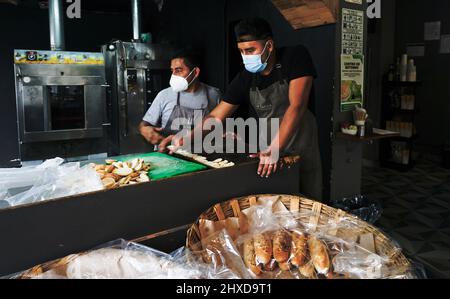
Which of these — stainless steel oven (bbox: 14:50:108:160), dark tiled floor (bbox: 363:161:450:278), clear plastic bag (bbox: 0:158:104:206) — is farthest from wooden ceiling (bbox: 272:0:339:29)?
stainless steel oven (bbox: 14:50:108:160)

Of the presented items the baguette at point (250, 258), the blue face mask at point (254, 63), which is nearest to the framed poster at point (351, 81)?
the blue face mask at point (254, 63)

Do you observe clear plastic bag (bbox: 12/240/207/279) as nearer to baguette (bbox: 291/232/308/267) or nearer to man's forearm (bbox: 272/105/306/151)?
baguette (bbox: 291/232/308/267)

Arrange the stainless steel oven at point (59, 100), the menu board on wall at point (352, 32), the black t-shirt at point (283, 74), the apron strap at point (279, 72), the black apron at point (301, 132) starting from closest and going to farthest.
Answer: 1. the black t-shirt at point (283, 74)
2. the apron strap at point (279, 72)
3. the black apron at point (301, 132)
4. the menu board on wall at point (352, 32)
5. the stainless steel oven at point (59, 100)

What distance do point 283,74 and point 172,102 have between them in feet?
3.73

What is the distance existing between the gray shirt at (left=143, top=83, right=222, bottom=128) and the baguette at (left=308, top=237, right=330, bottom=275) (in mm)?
2097

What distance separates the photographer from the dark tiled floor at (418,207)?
11.3ft

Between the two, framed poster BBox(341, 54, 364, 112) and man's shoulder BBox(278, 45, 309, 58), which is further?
framed poster BBox(341, 54, 364, 112)

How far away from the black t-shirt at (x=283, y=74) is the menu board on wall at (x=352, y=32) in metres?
0.83

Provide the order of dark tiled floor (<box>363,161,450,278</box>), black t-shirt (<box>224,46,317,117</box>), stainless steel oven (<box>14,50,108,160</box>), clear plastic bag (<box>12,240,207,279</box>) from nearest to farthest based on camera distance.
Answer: clear plastic bag (<box>12,240,207,279</box>) < black t-shirt (<box>224,46,317,117</box>) < dark tiled floor (<box>363,161,450,278</box>) < stainless steel oven (<box>14,50,108,160</box>)

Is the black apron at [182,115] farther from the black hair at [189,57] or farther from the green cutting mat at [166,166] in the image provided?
the green cutting mat at [166,166]

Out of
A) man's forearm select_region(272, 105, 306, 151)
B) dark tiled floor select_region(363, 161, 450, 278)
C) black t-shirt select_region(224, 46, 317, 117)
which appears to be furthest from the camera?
dark tiled floor select_region(363, 161, 450, 278)

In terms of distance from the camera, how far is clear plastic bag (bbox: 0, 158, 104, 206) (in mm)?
1400

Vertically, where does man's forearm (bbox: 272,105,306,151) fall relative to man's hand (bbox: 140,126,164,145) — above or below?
above

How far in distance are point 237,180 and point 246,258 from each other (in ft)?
1.93
